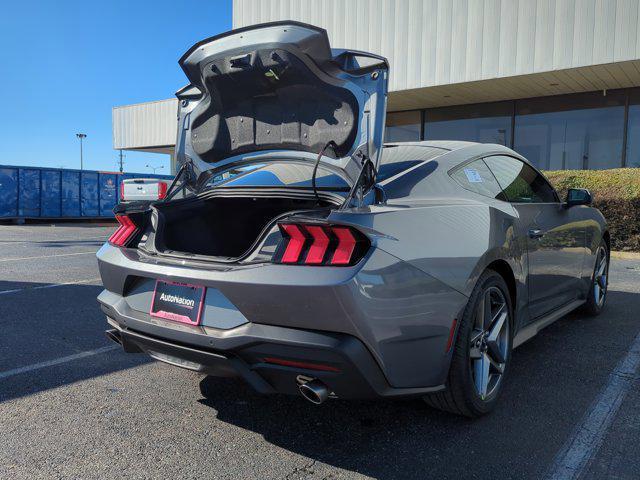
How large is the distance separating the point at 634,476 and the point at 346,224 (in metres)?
1.60

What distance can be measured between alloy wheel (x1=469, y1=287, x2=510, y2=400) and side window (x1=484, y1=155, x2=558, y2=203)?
0.78 m

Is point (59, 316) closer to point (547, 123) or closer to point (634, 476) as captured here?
point (634, 476)

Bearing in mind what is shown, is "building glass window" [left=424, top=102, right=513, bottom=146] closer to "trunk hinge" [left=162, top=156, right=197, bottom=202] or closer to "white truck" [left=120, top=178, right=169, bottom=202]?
"white truck" [left=120, top=178, right=169, bottom=202]

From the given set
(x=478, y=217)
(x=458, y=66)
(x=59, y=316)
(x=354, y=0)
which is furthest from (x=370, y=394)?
(x=354, y=0)

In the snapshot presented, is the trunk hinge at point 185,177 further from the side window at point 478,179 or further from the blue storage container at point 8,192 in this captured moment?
the blue storage container at point 8,192

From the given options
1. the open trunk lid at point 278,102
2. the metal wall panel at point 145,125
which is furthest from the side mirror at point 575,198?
the metal wall panel at point 145,125

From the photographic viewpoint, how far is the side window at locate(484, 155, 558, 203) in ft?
11.2

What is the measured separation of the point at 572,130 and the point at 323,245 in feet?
47.0

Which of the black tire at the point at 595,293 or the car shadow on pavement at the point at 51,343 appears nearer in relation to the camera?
the car shadow on pavement at the point at 51,343

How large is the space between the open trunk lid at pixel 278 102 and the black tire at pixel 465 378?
0.85 meters

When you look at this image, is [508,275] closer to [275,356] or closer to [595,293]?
[275,356]

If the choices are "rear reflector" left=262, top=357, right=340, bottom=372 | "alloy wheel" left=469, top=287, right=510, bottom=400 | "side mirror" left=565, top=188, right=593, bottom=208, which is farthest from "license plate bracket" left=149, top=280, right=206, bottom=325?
"side mirror" left=565, top=188, right=593, bottom=208

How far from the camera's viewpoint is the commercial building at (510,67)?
11.9 m

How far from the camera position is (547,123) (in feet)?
48.3
